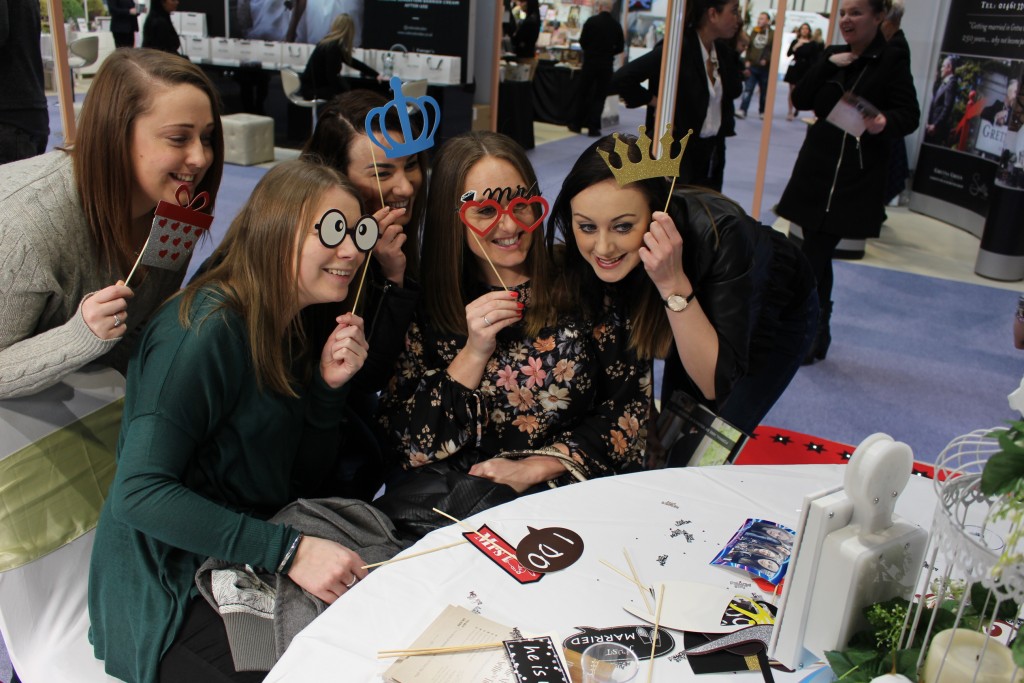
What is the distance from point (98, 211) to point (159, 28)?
4628mm

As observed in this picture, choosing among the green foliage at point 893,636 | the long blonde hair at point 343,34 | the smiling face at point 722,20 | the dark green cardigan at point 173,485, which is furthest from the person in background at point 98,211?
the long blonde hair at point 343,34

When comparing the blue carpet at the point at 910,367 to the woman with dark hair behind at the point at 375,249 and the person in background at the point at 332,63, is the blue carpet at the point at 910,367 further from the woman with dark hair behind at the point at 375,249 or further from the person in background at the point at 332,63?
the person in background at the point at 332,63

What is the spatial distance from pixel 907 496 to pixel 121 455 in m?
1.44

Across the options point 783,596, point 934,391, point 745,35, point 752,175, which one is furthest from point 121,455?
point 752,175

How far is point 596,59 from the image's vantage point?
4715mm

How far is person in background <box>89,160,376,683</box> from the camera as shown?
146cm

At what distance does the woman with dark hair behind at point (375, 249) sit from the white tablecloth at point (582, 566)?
0.64 m

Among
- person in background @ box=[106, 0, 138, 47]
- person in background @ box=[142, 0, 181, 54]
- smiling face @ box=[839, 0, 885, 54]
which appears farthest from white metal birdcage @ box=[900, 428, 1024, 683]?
person in background @ box=[142, 0, 181, 54]

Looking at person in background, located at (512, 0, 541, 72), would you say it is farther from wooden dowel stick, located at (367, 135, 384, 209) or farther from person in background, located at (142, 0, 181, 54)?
wooden dowel stick, located at (367, 135, 384, 209)

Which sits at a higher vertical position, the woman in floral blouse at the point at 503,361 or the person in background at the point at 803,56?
the person in background at the point at 803,56

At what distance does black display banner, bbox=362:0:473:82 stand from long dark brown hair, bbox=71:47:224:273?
376 centimetres

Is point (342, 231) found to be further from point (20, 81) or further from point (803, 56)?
point (803, 56)

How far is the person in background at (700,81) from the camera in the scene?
179 inches

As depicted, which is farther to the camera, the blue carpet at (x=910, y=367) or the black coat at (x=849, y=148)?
the black coat at (x=849, y=148)
